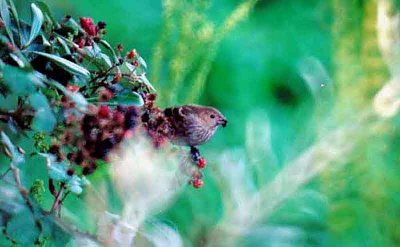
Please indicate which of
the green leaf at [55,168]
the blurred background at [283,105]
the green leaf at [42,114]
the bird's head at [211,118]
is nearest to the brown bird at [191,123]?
the bird's head at [211,118]

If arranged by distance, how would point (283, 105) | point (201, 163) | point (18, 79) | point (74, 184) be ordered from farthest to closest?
point (283, 105), point (201, 163), point (74, 184), point (18, 79)

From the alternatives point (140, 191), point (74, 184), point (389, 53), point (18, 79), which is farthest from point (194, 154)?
point (389, 53)

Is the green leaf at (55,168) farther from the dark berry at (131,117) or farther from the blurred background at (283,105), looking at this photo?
the blurred background at (283,105)

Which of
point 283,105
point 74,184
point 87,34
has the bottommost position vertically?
point 74,184

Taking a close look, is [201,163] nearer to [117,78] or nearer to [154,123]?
[154,123]

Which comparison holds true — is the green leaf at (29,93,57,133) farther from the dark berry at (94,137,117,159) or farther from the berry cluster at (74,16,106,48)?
the berry cluster at (74,16,106,48)

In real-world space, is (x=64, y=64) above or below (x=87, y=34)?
below
